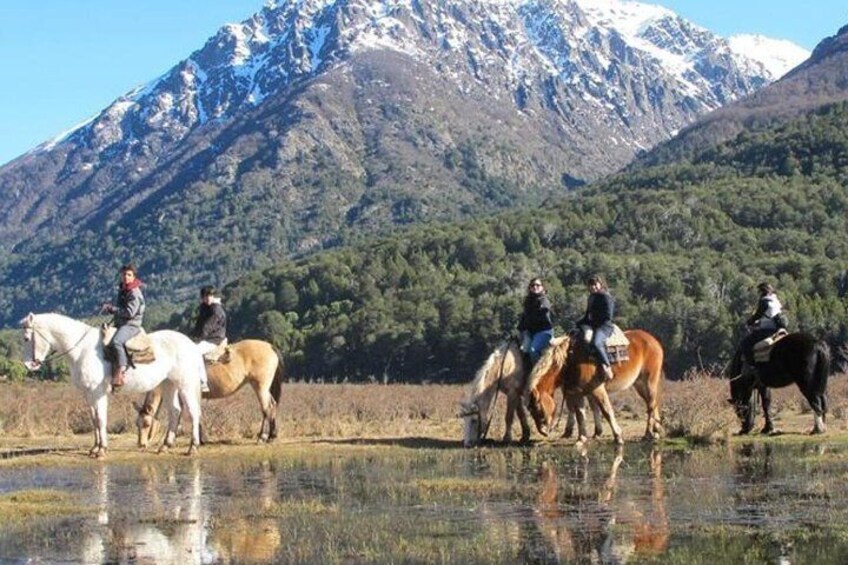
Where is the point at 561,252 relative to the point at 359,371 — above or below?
above

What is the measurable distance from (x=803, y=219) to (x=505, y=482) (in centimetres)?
11604

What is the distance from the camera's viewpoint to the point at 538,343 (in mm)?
20922

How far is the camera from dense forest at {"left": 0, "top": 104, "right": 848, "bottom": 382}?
8950 cm

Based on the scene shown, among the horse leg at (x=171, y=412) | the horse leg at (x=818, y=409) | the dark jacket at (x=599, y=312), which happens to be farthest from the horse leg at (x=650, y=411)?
the horse leg at (x=171, y=412)

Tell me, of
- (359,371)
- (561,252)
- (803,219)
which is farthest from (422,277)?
(803,219)

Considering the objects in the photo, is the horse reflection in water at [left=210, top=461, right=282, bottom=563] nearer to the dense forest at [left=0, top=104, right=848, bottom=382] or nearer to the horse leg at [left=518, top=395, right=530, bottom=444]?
the horse leg at [left=518, top=395, right=530, bottom=444]

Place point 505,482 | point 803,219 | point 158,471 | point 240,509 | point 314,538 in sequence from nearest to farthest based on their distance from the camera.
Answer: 1. point 314,538
2. point 240,509
3. point 505,482
4. point 158,471
5. point 803,219

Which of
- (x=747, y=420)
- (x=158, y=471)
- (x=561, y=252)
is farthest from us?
(x=561, y=252)

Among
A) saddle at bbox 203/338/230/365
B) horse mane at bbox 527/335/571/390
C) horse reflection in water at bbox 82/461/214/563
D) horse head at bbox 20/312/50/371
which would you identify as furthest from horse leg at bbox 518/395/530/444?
horse head at bbox 20/312/50/371

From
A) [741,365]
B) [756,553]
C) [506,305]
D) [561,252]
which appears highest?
[561,252]

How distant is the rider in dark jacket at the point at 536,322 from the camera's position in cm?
2092

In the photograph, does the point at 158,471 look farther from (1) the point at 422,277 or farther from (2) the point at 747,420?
(1) the point at 422,277

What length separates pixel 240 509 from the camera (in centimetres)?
1375

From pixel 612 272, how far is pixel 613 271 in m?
0.14
